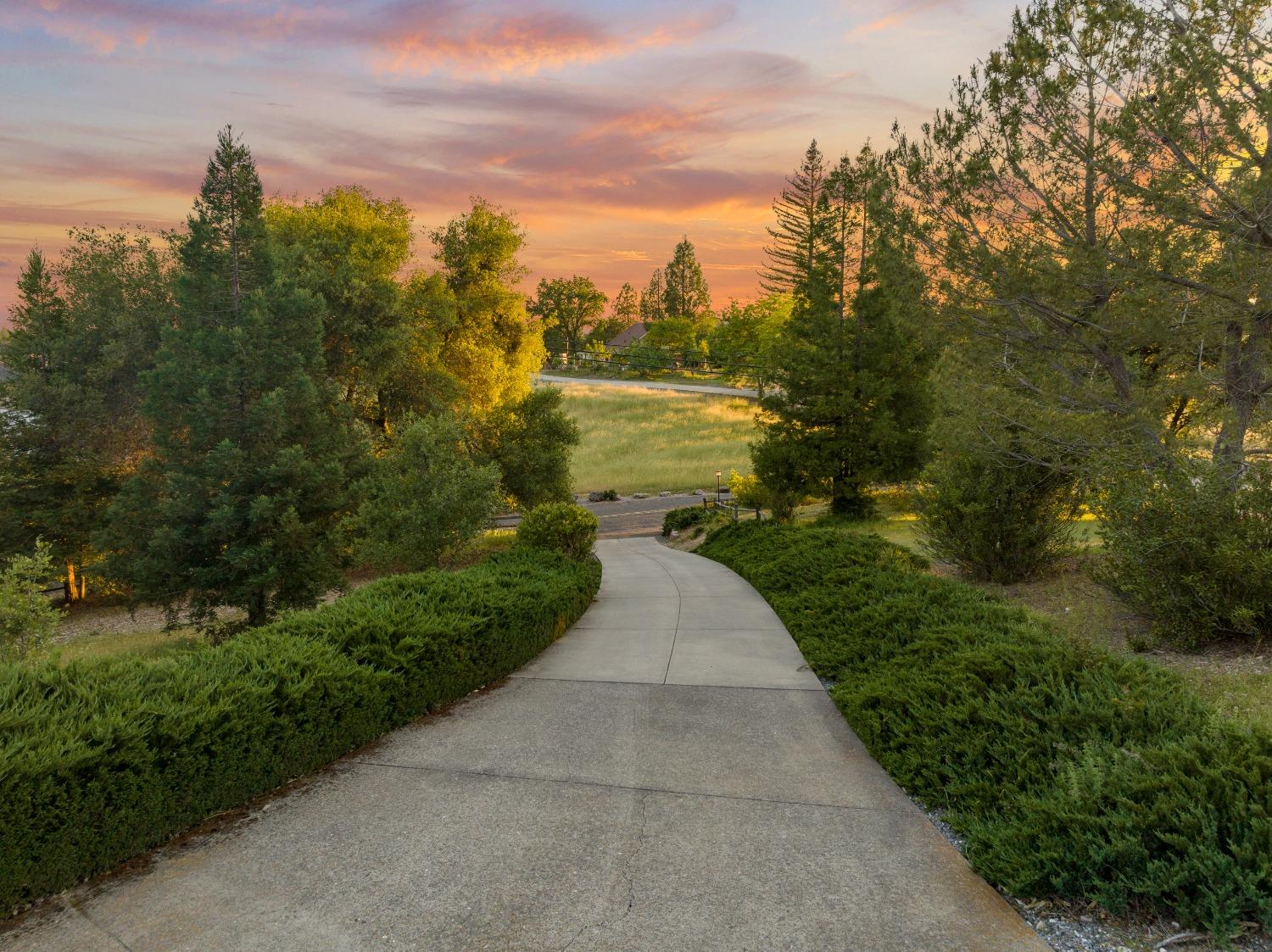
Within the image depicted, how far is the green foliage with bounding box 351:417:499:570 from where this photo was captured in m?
14.0

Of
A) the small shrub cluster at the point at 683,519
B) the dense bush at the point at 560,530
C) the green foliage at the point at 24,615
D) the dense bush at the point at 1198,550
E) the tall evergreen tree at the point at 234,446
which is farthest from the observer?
the small shrub cluster at the point at 683,519

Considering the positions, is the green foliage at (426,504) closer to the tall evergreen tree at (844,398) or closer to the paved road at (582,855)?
the paved road at (582,855)

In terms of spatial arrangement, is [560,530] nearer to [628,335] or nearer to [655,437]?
[655,437]

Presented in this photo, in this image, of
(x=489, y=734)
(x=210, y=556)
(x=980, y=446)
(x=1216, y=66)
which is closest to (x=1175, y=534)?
(x=980, y=446)

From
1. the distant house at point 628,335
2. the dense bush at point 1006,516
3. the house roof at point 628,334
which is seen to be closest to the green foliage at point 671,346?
the distant house at point 628,335

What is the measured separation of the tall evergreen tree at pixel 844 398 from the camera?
83.1ft

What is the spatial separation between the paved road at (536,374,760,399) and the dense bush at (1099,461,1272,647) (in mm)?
55812

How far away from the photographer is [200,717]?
4.95 m

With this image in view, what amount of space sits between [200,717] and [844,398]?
2328 cm

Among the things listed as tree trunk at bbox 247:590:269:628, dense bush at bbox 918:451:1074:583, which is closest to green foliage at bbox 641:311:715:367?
tree trunk at bbox 247:590:269:628

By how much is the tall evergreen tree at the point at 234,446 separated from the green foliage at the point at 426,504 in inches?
169

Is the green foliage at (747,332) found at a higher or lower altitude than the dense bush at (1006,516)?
higher

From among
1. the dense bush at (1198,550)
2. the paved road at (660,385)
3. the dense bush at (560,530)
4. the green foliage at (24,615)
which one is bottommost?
the green foliage at (24,615)

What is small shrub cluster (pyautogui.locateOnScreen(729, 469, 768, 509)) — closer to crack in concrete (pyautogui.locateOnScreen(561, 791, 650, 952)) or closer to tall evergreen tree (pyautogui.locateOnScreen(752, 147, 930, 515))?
tall evergreen tree (pyautogui.locateOnScreen(752, 147, 930, 515))
